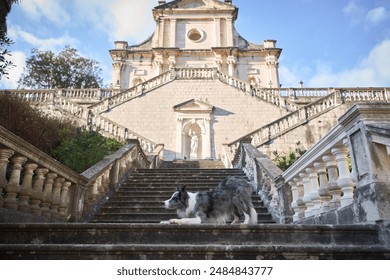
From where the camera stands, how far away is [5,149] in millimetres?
3764

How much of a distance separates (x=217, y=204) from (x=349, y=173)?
178cm

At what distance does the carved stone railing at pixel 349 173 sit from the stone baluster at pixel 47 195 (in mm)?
3910

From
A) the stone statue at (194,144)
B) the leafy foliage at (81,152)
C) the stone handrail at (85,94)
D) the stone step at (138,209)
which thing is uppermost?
the stone handrail at (85,94)

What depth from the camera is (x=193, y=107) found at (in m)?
17.5

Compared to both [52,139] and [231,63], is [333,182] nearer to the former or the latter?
[52,139]

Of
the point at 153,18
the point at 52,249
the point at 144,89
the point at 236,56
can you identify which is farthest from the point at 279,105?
the point at 153,18

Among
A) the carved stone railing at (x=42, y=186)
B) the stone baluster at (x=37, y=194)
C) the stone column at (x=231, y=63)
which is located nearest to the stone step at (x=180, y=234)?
the carved stone railing at (x=42, y=186)

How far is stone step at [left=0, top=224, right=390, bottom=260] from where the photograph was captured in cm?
278

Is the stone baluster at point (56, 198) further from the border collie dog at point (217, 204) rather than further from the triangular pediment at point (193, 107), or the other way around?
the triangular pediment at point (193, 107)

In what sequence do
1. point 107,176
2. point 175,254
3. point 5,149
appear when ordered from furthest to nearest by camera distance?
point 107,176 < point 5,149 < point 175,254

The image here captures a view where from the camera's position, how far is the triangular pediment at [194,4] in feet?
98.6

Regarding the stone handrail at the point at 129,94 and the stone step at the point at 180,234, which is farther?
the stone handrail at the point at 129,94
